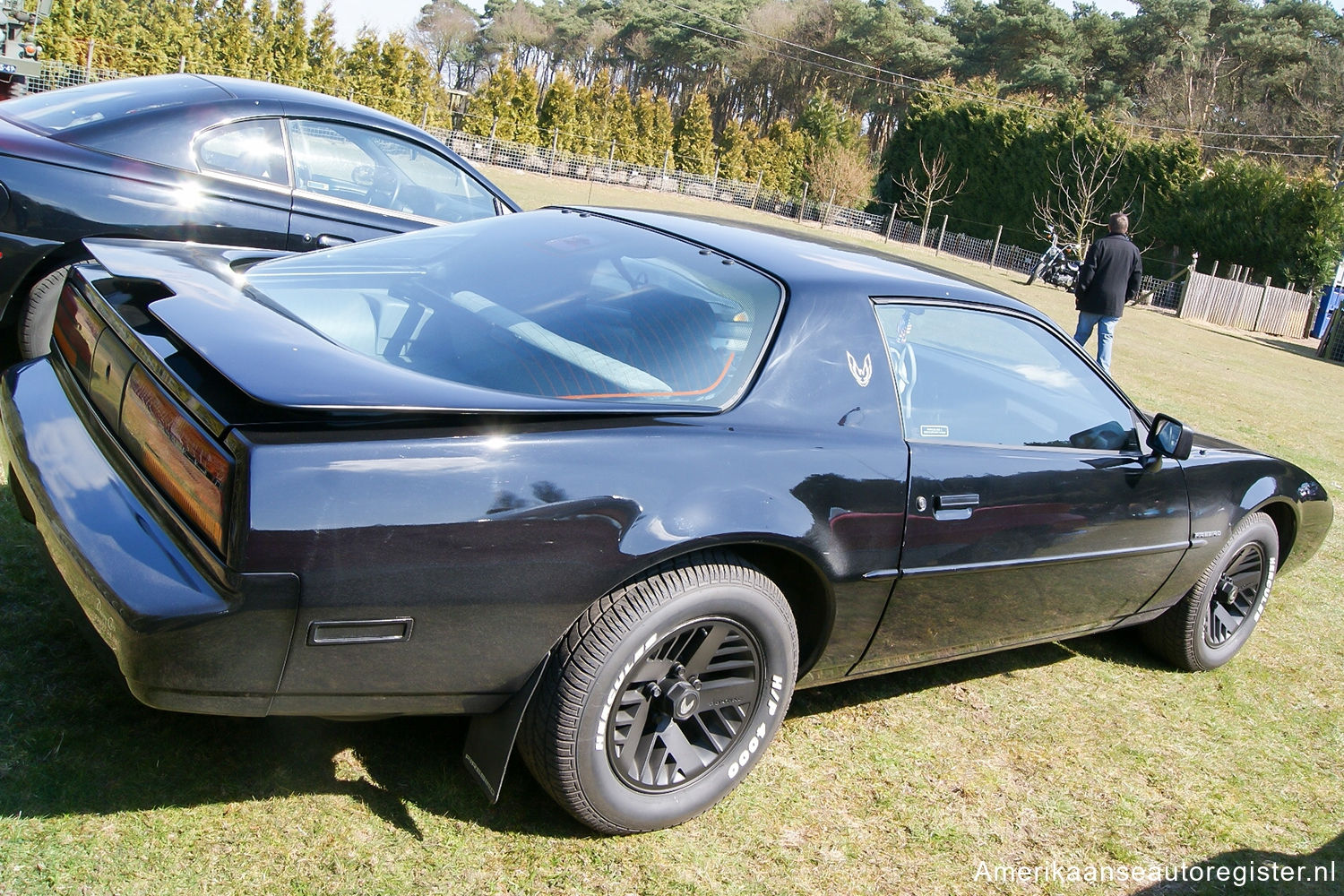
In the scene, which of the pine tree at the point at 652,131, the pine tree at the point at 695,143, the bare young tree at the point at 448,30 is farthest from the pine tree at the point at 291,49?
the bare young tree at the point at 448,30

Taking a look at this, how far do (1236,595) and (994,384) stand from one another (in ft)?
5.21

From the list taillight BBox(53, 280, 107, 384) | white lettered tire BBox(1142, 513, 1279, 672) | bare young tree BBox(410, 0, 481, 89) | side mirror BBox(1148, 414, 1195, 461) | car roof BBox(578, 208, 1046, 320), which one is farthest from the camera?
bare young tree BBox(410, 0, 481, 89)

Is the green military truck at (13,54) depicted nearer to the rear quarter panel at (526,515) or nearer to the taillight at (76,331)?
the taillight at (76,331)

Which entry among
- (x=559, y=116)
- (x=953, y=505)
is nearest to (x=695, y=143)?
(x=559, y=116)

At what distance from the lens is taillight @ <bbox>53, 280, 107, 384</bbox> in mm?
2502

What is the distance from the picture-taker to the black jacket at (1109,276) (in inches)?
380

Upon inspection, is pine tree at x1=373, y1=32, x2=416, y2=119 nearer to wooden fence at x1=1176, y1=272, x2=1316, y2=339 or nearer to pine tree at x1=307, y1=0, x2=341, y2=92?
pine tree at x1=307, y1=0, x2=341, y2=92

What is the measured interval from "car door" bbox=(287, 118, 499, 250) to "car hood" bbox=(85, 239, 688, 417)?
2.26 meters

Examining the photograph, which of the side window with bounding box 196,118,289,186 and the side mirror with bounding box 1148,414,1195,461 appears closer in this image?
the side mirror with bounding box 1148,414,1195,461

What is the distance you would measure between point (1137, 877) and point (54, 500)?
106 inches

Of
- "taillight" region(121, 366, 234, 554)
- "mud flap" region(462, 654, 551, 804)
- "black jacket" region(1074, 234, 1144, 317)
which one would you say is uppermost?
"black jacket" region(1074, 234, 1144, 317)

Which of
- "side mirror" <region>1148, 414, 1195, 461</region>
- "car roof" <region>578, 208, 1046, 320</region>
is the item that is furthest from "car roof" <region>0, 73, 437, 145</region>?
"side mirror" <region>1148, 414, 1195, 461</region>

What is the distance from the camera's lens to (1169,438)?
338cm

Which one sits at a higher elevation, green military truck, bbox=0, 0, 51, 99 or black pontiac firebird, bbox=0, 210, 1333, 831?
green military truck, bbox=0, 0, 51, 99
